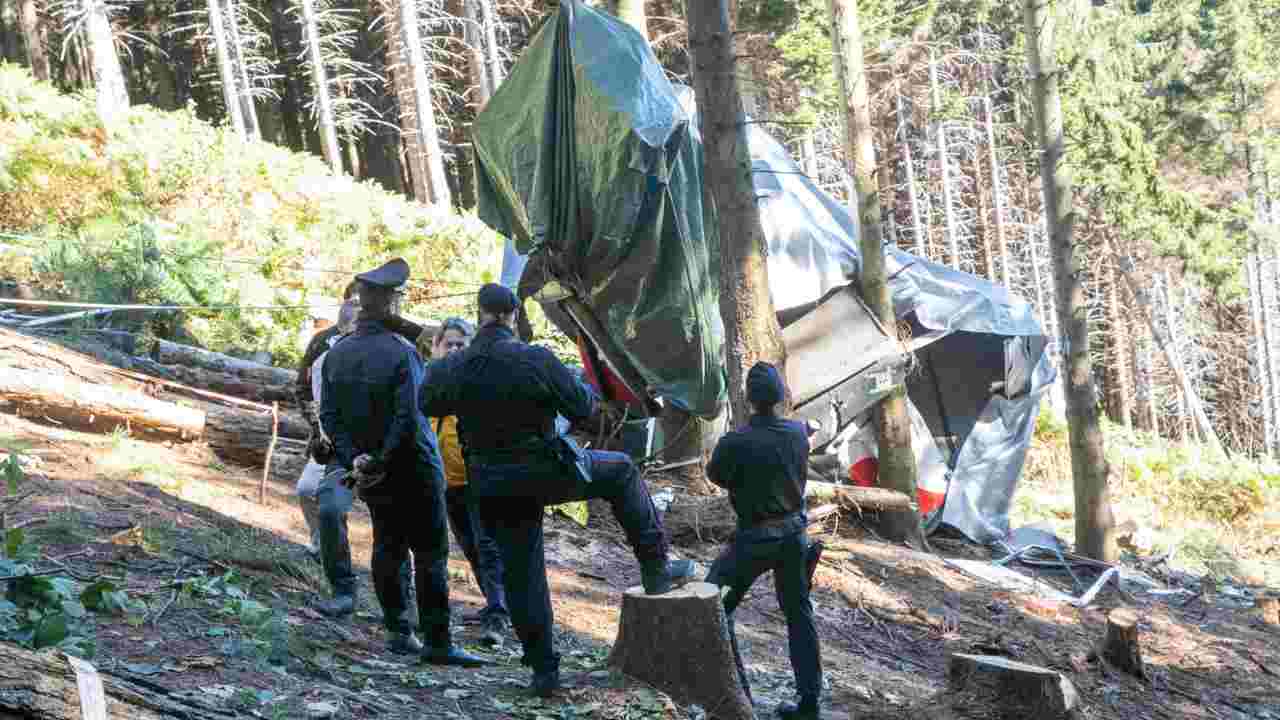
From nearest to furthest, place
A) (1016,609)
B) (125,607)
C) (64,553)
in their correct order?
(125,607)
(64,553)
(1016,609)

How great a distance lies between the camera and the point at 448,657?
254 inches

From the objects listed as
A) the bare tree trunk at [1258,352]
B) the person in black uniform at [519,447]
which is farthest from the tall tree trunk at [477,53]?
the bare tree trunk at [1258,352]

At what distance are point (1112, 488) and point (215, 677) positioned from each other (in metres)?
19.8

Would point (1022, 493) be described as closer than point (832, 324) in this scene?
No

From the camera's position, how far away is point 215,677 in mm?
5480

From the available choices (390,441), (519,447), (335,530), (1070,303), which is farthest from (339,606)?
(1070,303)

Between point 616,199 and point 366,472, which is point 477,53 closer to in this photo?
point 616,199

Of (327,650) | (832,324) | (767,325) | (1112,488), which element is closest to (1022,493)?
(1112,488)

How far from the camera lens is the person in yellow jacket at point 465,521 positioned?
283 inches

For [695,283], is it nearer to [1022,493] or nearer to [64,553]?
[64,553]

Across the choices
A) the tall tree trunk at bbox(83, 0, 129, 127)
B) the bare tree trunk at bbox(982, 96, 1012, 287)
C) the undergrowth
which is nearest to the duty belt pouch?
the undergrowth

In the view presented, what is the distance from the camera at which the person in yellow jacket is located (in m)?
7.18

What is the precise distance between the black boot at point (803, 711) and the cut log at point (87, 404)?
18.6 ft

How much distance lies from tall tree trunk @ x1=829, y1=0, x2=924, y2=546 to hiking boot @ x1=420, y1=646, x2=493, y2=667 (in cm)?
674
